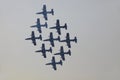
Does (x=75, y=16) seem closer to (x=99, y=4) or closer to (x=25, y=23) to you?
(x=99, y=4)

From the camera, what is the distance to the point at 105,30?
3.82m

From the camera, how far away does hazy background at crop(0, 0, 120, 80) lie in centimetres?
379

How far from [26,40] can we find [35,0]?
419 millimetres

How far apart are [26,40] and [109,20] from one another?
2.85ft

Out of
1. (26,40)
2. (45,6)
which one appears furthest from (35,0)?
(26,40)

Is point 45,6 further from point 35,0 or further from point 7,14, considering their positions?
point 7,14

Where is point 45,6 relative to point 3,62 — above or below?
above

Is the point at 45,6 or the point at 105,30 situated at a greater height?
the point at 45,6

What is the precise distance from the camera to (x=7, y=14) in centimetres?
380

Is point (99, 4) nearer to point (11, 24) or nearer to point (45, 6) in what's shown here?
point (45, 6)

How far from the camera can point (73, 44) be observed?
12.5 feet

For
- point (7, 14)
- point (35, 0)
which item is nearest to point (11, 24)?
point (7, 14)

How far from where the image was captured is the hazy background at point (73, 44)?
3789mm

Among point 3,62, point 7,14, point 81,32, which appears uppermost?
point 7,14
